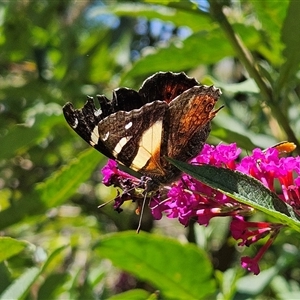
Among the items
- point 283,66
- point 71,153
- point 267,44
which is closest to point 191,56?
point 267,44

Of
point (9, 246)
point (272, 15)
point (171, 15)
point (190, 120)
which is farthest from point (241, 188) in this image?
point (171, 15)

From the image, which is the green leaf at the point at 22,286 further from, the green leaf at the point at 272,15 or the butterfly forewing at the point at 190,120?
the green leaf at the point at 272,15

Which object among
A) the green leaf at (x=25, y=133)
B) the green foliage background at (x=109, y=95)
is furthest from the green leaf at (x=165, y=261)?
the green leaf at (x=25, y=133)

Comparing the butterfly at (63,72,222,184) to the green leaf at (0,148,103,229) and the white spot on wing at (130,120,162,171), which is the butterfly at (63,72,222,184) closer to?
the white spot on wing at (130,120,162,171)

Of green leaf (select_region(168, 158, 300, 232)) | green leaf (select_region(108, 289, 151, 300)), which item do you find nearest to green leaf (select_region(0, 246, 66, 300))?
green leaf (select_region(108, 289, 151, 300))

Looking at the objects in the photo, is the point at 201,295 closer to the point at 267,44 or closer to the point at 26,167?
the point at 267,44

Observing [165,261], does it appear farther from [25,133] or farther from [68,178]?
[25,133]

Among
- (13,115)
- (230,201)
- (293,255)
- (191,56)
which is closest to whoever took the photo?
(230,201)
